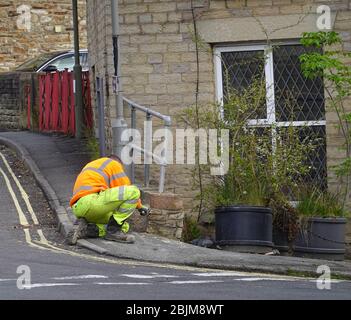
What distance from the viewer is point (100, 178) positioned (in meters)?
13.3

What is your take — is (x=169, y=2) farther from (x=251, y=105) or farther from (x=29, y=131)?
(x=29, y=131)

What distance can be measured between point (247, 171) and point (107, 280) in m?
5.11

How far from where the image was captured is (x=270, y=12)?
16.5 meters

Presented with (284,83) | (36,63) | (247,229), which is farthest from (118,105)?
(36,63)

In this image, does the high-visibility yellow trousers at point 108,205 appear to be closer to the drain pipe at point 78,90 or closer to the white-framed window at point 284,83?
the white-framed window at point 284,83

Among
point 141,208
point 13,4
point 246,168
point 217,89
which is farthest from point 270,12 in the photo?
point 13,4

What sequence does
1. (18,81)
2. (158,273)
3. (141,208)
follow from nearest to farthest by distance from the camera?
(158,273) → (141,208) → (18,81)

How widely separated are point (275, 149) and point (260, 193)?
0.90 m

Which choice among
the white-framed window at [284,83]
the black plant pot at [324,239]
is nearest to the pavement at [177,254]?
the black plant pot at [324,239]

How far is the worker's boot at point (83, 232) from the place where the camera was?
→ 13180mm

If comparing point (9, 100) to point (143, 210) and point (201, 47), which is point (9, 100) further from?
point (143, 210)

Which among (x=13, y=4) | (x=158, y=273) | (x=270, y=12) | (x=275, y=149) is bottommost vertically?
(x=158, y=273)

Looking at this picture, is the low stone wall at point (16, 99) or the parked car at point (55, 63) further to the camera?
the parked car at point (55, 63)
